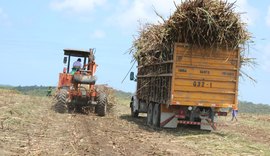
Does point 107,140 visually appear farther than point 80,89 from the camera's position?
No

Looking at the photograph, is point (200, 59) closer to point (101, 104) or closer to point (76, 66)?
point (101, 104)

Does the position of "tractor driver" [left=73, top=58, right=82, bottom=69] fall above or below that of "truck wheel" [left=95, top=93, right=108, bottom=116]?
above

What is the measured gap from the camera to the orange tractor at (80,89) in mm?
19312

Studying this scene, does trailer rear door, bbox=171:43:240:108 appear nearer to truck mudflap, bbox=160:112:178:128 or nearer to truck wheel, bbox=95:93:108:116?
truck mudflap, bbox=160:112:178:128

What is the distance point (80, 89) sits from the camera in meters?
19.9

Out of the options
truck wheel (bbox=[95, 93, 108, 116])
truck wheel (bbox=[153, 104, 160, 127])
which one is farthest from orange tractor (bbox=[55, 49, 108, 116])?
truck wheel (bbox=[153, 104, 160, 127])

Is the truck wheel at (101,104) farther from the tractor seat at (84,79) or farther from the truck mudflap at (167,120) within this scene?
the truck mudflap at (167,120)

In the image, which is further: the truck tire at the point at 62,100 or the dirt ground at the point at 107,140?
the truck tire at the point at 62,100

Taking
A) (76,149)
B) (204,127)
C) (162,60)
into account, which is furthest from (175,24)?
(76,149)

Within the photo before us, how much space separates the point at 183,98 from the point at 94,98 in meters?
6.05

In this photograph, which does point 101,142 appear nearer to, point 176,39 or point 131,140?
point 131,140

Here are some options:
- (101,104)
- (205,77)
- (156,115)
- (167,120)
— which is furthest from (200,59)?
(101,104)

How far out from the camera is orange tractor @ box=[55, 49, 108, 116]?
19312 mm

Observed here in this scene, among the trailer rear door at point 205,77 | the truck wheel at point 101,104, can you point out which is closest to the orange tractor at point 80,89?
the truck wheel at point 101,104
